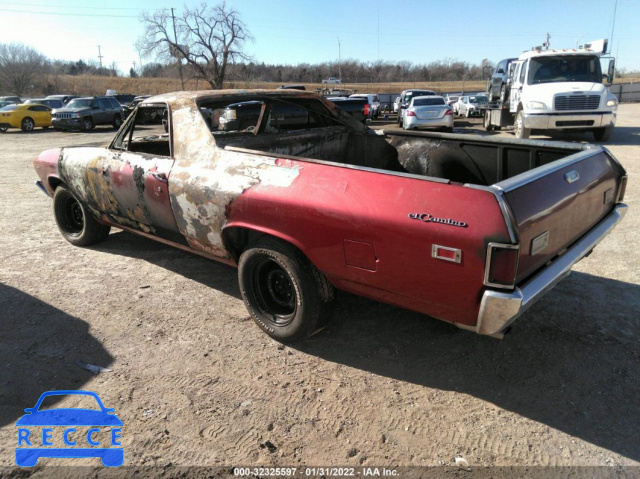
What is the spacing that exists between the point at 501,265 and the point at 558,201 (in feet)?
2.37

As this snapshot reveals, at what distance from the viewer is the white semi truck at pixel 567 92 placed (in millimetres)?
11922

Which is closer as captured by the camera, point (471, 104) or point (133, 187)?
point (133, 187)

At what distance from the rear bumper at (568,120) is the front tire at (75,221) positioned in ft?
36.6

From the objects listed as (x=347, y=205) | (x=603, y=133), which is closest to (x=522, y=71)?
(x=603, y=133)

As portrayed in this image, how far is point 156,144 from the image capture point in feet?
16.3

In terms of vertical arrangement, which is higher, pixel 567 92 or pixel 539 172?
pixel 567 92

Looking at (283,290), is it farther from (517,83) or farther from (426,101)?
(426,101)

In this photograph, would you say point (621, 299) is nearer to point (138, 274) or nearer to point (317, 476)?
point (317, 476)

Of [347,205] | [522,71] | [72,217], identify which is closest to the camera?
[347,205]

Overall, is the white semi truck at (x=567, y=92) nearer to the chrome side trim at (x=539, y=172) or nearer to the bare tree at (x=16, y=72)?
the chrome side trim at (x=539, y=172)

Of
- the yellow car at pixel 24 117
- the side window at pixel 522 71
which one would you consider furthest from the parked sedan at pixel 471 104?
the yellow car at pixel 24 117

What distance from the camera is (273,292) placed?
→ 3.38m

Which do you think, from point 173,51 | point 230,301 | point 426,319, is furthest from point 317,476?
point 173,51

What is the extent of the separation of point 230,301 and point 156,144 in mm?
2161
